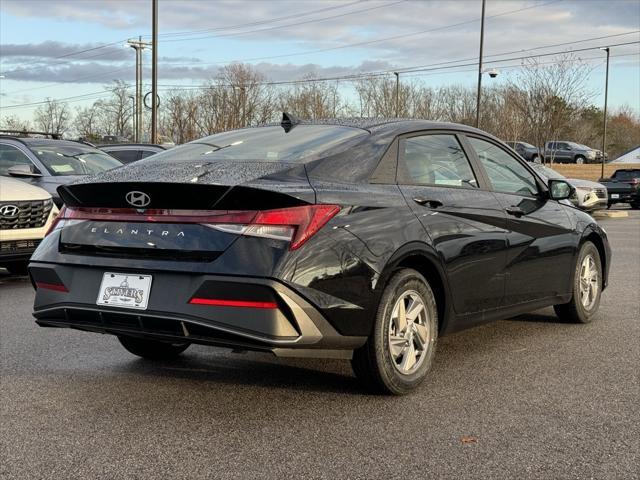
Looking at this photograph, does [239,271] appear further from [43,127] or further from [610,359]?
[43,127]

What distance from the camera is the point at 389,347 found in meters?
4.28

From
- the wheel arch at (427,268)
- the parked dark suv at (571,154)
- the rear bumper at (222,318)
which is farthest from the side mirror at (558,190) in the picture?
the parked dark suv at (571,154)

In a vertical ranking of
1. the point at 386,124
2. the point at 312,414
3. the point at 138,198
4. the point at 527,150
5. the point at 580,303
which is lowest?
the point at 312,414

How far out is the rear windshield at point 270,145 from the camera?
174 inches

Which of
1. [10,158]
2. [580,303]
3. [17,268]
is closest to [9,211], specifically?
[17,268]

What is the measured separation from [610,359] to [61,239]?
368 centimetres

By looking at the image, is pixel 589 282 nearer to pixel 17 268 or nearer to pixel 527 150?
pixel 17 268

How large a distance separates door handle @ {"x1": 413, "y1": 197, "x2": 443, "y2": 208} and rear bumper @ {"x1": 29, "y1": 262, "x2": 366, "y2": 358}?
3.20ft

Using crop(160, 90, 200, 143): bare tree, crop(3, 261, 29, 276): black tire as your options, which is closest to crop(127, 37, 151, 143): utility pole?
crop(160, 90, 200, 143): bare tree

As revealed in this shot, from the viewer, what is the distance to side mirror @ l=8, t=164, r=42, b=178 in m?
10.7

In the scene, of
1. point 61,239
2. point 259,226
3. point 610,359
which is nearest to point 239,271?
point 259,226

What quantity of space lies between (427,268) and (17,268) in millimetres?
7135

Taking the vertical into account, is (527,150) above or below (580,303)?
above

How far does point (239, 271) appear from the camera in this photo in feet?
12.4
